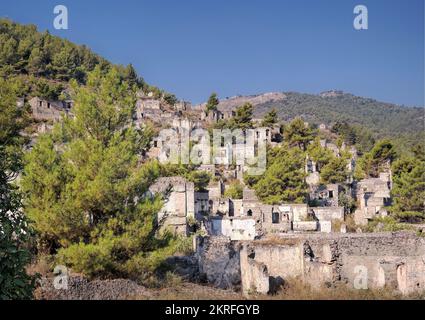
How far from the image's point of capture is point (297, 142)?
49344 mm

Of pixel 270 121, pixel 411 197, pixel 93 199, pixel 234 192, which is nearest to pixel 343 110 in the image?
pixel 270 121

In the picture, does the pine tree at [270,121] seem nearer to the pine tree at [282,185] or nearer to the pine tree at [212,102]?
the pine tree at [212,102]

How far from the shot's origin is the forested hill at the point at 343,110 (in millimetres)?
112387

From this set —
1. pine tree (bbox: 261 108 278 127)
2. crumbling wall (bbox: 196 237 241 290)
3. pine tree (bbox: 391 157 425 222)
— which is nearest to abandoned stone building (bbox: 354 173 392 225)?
pine tree (bbox: 391 157 425 222)

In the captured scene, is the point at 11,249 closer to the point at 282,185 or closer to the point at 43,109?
the point at 282,185

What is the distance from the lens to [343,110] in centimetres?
13825

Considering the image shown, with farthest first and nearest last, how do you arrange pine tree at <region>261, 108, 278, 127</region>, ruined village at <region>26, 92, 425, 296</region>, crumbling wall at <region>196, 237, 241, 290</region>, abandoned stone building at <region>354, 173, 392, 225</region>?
pine tree at <region>261, 108, 278, 127</region> → abandoned stone building at <region>354, 173, 392, 225</region> → crumbling wall at <region>196, 237, 241, 290</region> → ruined village at <region>26, 92, 425, 296</region>

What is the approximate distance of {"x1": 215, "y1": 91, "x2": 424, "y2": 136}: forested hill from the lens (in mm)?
112387

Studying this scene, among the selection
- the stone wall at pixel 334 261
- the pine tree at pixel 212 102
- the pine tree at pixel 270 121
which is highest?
the pine tree at pixel 212 102

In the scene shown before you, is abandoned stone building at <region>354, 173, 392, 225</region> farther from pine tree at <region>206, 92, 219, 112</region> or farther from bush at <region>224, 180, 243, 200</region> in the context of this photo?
pine tree at <region>206, 92, 219, 112</region>

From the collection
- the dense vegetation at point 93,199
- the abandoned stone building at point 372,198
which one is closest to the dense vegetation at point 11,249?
the dense vegetation at point 93,199

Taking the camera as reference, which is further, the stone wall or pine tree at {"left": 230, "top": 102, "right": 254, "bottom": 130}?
pine tree at {"left": 230, "top": 102, "right": 254, "bottom": 130}

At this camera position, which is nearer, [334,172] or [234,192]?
[234,192]

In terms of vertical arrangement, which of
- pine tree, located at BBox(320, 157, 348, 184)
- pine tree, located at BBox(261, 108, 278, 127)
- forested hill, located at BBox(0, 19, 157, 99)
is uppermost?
forested hill, located at BBox(0, 19, 157, 99)
